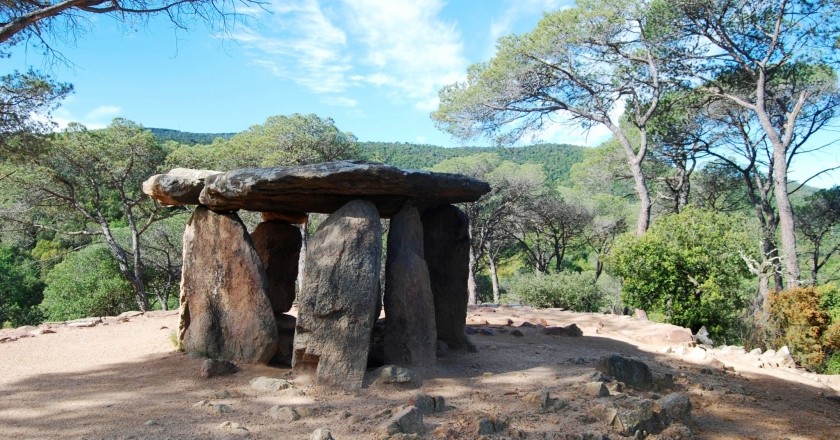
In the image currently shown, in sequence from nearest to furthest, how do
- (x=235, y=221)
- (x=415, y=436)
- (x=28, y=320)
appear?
(x=415, y=436)
(x=235, y=221)
(x=28, y=320)

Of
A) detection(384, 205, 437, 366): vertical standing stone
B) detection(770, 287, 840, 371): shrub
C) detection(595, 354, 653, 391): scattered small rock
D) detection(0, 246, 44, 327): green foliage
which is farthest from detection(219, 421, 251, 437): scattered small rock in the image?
detection(0, 246, 44, 327): green foliage

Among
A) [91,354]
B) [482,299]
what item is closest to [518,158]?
[482,299]

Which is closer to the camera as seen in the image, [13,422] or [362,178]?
[13,422]

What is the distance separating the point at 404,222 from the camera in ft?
20.5

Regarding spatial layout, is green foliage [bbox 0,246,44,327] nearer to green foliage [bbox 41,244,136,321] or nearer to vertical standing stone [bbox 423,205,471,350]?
green foliage [bbox 41,244,136,321]

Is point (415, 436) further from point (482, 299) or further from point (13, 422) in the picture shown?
point (482, 299)

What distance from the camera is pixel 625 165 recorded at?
850 inches

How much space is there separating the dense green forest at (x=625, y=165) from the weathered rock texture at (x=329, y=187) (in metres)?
6.96

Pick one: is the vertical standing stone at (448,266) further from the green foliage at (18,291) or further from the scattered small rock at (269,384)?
the green foliage at (18,291)

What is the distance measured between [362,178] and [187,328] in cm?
289

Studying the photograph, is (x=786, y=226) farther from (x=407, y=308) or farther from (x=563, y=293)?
(x=407, y=308)

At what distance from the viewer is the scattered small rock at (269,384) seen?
5.21 m

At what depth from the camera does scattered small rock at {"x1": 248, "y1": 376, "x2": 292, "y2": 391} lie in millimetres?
5212

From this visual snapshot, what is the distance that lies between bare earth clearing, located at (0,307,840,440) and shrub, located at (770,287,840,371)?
5.80 ft
